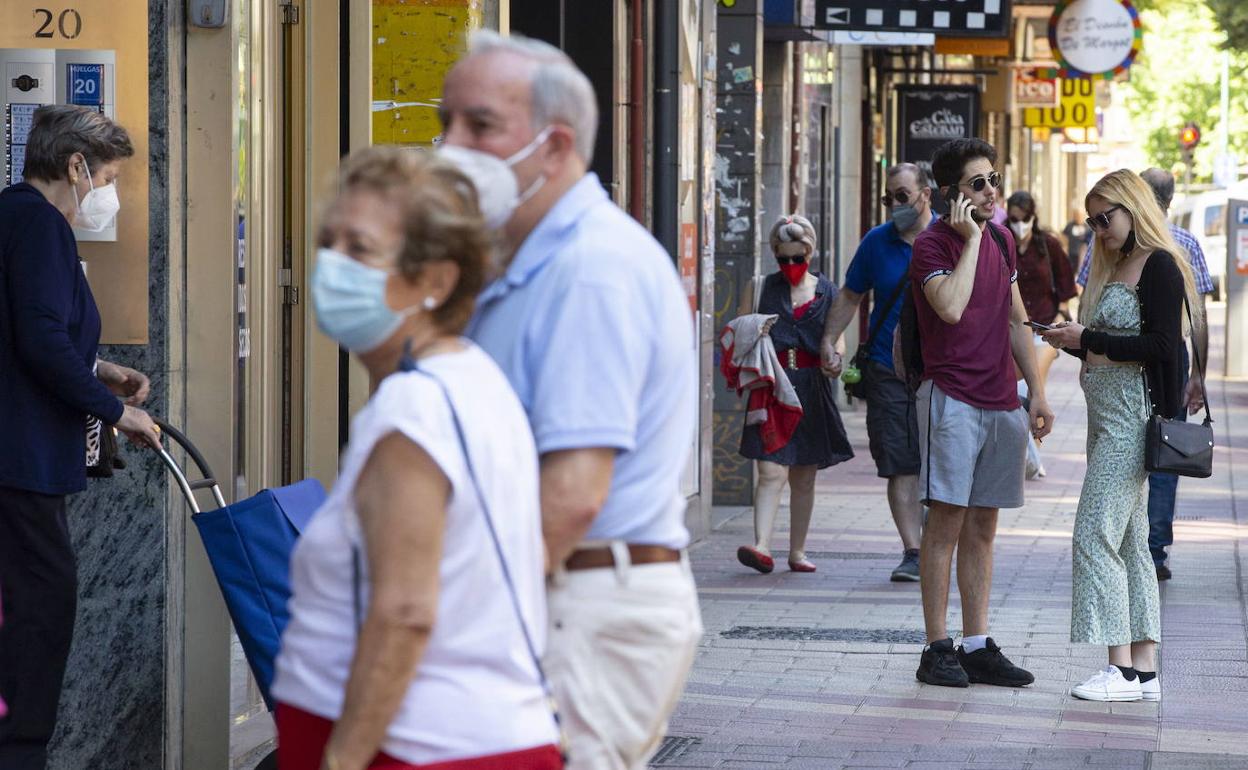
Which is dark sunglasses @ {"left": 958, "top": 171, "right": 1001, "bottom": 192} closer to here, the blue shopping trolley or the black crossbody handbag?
the black crossbody handbag

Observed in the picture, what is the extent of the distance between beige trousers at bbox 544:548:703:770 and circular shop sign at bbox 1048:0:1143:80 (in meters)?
20.9

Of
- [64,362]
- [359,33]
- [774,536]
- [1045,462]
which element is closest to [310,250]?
[359,33]

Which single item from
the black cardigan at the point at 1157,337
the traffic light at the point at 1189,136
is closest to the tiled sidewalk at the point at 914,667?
the black cardigan at the point at 1157,337

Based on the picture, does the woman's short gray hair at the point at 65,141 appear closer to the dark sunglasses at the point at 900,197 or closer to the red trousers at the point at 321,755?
the red trousers at the point at 321,755

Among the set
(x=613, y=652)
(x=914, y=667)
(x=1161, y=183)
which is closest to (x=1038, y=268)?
(x=1161, y=183)

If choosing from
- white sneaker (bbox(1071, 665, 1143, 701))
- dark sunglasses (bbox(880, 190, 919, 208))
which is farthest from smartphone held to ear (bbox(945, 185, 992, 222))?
dark sunglasses (bbox(880, 190, 919, 208))

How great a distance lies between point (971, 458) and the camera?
721 cm

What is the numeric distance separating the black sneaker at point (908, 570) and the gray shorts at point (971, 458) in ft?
9.05

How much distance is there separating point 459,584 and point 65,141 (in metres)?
2.63

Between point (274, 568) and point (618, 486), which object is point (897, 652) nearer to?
point (274, 568)

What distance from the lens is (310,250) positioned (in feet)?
21.8

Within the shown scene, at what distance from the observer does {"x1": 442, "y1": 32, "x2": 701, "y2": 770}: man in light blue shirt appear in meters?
2.94

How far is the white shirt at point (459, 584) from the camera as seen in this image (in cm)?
271

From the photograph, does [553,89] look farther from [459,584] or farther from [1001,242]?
[1001,242]
